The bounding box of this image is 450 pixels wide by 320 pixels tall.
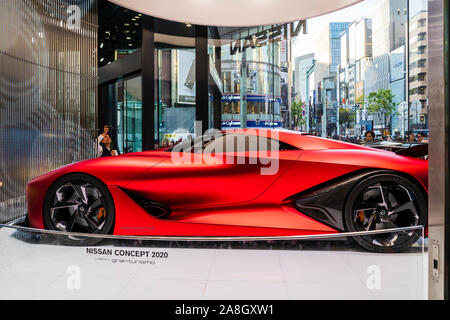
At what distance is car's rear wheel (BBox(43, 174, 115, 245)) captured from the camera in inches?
105

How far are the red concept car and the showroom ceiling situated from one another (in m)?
0.90

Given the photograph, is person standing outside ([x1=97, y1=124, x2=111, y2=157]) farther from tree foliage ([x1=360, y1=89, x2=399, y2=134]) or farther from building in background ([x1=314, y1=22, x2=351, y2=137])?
tree foliage ([x1=360, y1=89, x2=399, y2=134])

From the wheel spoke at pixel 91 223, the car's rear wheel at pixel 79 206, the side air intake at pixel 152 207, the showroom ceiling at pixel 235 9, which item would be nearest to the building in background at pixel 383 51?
the showroom ceiling at pixel 235 9

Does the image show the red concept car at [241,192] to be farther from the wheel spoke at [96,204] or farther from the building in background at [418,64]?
the building in background at [418,64]

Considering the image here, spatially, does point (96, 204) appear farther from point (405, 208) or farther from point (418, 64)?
point (418, 64)

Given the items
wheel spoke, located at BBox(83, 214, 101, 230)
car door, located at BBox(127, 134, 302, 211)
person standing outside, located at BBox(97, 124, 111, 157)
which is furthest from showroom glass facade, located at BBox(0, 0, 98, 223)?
car door, located at BBox(127, 134, 302, 211)

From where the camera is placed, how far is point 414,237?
96 centimetres

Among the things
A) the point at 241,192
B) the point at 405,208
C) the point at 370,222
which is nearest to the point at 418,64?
the point at 405,208

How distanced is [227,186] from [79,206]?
1.14 meters

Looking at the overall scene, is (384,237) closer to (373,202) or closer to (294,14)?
(373,202)

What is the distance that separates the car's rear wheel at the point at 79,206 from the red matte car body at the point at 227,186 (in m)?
0.05

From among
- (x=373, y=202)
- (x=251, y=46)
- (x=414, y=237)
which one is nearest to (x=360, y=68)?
(x=251, y=46)

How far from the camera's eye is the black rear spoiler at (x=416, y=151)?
2.53 meters

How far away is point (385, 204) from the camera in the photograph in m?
2.53
